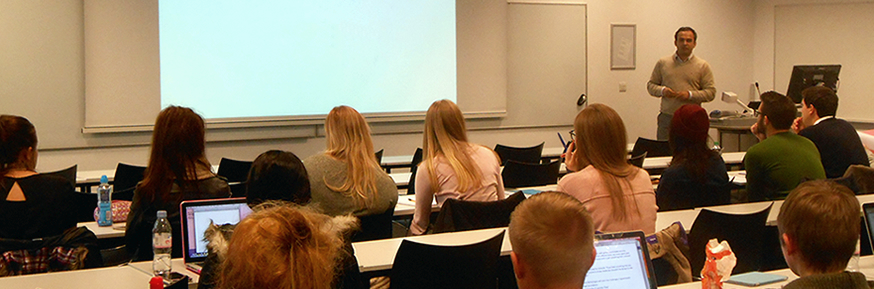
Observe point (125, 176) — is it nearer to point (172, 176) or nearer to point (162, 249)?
point (172, 176)

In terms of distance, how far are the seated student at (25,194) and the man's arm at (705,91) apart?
6000 mm

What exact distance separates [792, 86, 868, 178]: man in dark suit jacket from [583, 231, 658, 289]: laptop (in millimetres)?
3097

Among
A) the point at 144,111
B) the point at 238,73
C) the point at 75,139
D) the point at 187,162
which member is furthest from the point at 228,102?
the point at 187,162

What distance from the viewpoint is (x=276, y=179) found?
2.74 metres

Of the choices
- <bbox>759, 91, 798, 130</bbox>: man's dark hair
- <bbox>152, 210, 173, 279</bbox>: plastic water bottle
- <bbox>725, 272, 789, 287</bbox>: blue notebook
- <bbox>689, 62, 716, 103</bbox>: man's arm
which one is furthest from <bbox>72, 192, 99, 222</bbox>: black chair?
<bbox>689, 62, 716, 103</bbox>: man's arm

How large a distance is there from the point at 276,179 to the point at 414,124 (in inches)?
229

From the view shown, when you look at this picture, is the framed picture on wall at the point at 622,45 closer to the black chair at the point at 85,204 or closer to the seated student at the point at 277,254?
the black chair at the point at 85,204

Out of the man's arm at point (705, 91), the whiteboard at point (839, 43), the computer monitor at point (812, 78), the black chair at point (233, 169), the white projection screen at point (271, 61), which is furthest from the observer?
the whiteboard at point (839, 43)

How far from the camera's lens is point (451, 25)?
337 inches

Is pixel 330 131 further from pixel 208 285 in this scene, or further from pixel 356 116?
pixel 208 285

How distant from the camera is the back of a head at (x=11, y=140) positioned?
3.40 m

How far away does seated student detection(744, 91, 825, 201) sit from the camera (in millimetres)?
4367

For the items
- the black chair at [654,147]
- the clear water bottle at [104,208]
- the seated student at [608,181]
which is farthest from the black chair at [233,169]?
the black chair at [654,147]

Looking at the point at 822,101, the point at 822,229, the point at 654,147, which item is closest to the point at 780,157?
the point at 822,101
